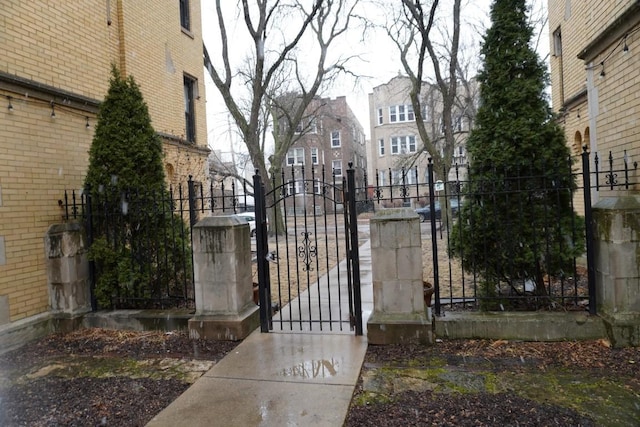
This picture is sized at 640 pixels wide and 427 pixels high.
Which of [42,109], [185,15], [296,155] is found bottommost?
[42,109]

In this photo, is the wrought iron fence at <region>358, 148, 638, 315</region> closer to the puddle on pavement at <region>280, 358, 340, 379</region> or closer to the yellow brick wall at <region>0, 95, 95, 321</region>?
the puddle on pavement at <region>280, 358, 340, 379</region>

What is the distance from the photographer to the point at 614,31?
5766 millimetres

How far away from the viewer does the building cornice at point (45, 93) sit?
5.64 metres

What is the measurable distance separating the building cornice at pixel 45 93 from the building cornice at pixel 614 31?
789 cm

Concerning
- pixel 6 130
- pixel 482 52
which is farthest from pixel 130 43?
pixel 482 52

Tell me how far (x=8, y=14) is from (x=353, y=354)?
6.46 m

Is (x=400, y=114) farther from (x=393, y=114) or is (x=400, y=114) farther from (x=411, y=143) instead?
(x=411, y=143)

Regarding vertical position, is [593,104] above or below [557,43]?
below

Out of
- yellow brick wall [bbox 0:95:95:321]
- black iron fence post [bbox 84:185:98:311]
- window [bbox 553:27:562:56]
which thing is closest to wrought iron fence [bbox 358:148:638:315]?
black iron fence post [bbox 84:185:98:311]

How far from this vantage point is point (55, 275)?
20.1 feet

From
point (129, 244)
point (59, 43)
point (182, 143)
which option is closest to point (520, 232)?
point (129, 244)

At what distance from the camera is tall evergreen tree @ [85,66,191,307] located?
6168mm

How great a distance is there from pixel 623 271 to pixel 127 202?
21.0 ft

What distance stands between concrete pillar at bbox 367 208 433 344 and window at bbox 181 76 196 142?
8695mm
